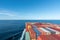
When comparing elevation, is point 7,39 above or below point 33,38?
below

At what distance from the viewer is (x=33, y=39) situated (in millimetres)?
11172

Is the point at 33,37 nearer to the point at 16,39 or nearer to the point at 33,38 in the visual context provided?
the point at 33,38

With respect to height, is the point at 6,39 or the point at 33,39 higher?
the point at 33,39

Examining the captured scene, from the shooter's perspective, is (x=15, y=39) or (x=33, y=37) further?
(x=15, y=39)

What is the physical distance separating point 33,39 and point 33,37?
244mm

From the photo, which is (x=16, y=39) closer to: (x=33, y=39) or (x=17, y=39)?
(x=17, y=39)

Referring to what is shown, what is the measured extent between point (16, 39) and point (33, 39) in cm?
1330

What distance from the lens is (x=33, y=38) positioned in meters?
11.2

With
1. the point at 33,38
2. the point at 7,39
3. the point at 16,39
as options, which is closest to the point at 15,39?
the point at 16,39

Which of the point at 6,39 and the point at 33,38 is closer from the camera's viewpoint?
the point at 33,38

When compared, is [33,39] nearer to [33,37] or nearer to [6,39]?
[33,37]

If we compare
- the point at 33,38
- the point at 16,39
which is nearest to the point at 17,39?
the point at 16,39

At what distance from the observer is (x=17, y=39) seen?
23.7 m

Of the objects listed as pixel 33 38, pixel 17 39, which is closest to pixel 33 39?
pixel 33 38
